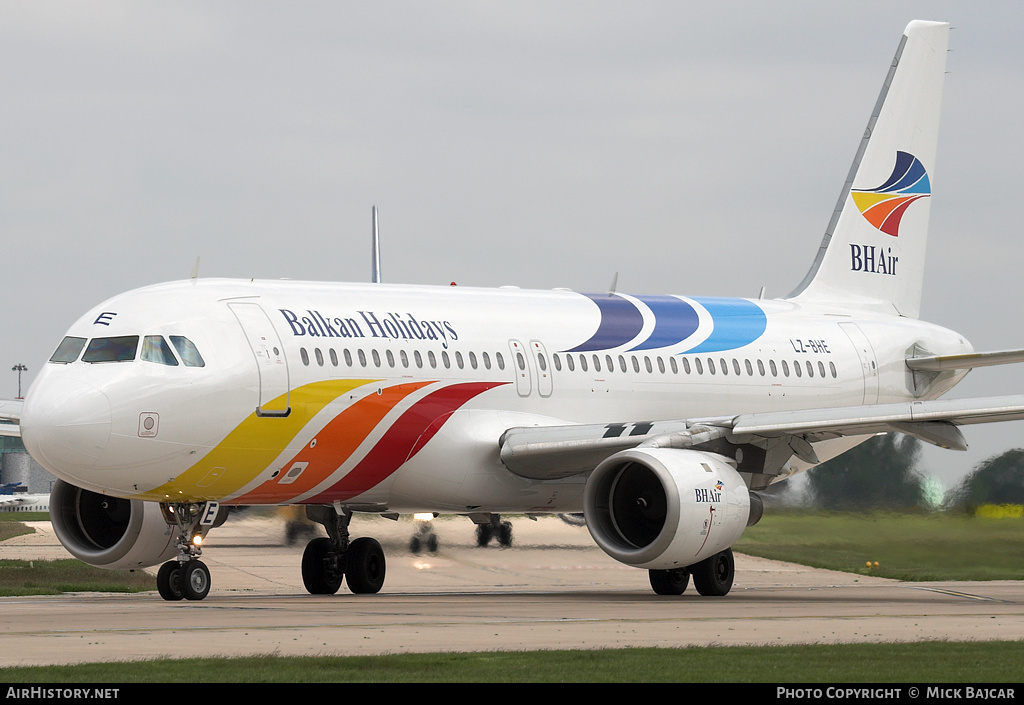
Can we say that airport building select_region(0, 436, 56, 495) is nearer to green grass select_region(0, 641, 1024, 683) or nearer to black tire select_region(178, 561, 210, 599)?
black tire select_region(178, 561, 210, 599)

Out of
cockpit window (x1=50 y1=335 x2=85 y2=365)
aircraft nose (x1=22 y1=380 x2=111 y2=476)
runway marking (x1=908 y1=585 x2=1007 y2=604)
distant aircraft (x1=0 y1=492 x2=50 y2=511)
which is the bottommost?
distant aircraft (x1=0 y1=492 x2=50 y2=511)

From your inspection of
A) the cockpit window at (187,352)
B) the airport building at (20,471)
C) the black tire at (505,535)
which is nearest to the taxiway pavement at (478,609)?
the black tire at (505,535)

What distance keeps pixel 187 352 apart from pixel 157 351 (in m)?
0.38

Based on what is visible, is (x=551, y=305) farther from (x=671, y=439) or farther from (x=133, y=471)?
(x=133, y=471)

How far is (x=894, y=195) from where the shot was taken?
107ft

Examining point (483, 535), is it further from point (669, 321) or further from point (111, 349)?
point (111, 349)

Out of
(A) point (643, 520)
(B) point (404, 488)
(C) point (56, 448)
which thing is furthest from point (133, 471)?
(A) point (643, 520)

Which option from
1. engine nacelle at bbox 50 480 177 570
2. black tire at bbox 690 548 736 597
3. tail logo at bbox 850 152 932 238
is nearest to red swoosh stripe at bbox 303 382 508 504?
engine nacelle at bbox 50 480 177 570

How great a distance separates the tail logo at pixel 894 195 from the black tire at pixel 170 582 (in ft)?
54.6

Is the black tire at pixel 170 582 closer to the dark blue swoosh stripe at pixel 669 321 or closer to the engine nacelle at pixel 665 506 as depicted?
the engine nacelle at pixel 665 506

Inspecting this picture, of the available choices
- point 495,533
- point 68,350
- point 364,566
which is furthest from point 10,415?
point 495,533

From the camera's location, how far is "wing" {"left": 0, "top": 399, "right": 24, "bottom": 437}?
948 inches

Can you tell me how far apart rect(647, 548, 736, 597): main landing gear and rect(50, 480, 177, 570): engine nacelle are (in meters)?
7.07
